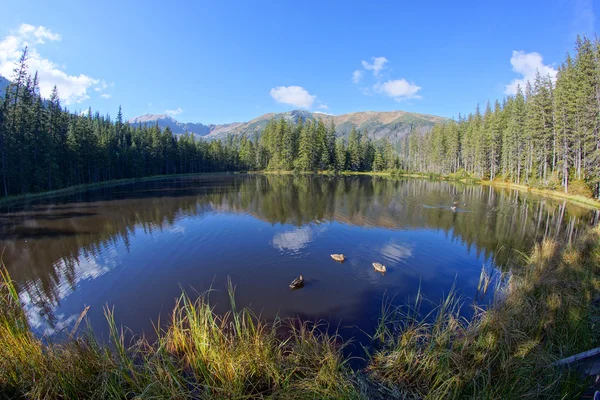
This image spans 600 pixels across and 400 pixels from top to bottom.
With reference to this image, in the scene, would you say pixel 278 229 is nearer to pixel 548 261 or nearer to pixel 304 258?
pixel 304 258

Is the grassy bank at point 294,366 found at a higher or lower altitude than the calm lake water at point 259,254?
higher

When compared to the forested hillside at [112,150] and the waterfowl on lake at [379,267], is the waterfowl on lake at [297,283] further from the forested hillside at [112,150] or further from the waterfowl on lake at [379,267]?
the forested hillside at [112,150]

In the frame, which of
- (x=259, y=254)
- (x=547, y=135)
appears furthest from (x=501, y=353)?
(x=547, y=135)

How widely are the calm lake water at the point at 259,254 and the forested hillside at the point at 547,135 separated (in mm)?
13027

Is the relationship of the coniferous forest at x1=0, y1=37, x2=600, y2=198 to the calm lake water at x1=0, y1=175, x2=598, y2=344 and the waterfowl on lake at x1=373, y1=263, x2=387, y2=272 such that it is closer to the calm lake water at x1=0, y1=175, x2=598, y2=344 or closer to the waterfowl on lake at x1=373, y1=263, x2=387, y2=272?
the calm lake water at x1=0, y1=175, x2=598, y2=344

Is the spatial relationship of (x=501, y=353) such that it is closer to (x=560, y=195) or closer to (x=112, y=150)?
(x=560, y=195)

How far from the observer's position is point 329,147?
10688 centimetres

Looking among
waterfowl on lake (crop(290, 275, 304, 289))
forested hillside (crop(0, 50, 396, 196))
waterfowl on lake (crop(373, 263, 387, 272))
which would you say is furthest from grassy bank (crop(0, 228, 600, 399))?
forested hillside (crop(0, 50, 396, 196))

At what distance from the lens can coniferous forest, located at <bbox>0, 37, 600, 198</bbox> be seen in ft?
123

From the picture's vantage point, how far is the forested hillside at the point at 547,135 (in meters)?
36.0

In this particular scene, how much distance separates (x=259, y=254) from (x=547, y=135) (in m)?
52.6

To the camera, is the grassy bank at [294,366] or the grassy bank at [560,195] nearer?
the grassy bank at [294,366]

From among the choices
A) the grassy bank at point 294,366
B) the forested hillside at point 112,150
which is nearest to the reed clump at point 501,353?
the grassy bank at point 294,366

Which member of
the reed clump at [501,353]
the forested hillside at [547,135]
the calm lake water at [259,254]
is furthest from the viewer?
the forested hillside at [547,135]
